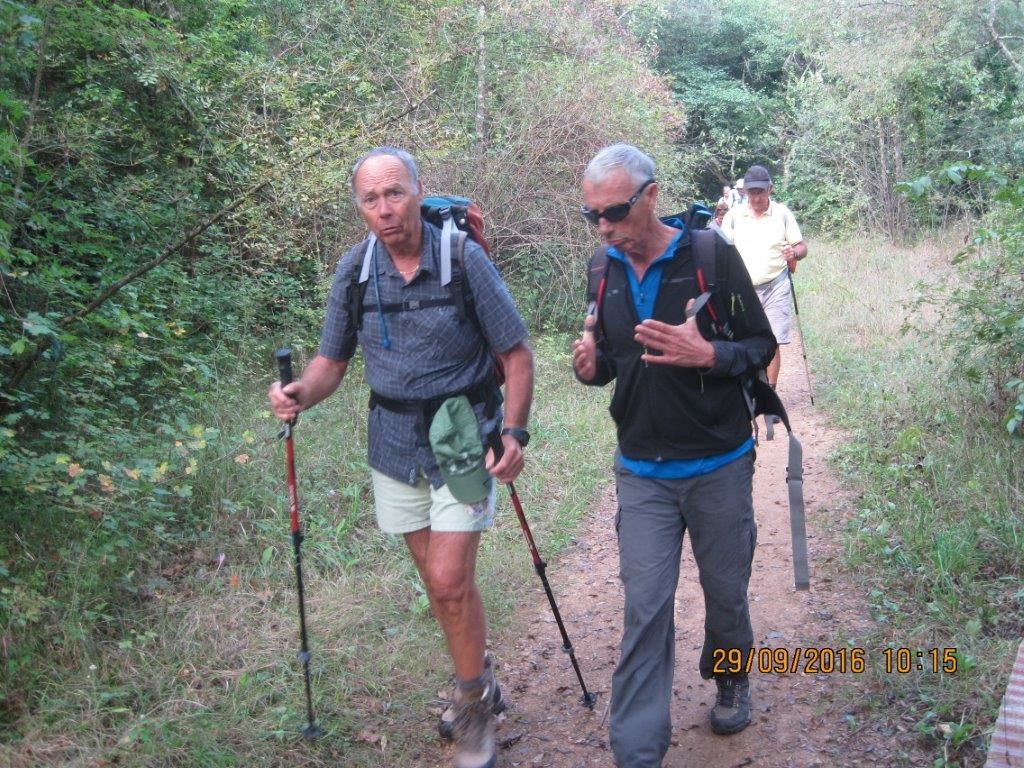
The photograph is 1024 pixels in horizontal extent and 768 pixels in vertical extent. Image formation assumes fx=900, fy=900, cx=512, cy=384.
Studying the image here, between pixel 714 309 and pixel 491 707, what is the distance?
5.66ft

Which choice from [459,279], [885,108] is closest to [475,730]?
[459,279]

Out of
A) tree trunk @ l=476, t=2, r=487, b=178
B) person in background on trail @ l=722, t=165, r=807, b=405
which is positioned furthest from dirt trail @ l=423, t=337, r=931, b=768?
tree trunk @ l=476, t=2, r=487, b=178

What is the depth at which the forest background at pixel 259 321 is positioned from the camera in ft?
12.6

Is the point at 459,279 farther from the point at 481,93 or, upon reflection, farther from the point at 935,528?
the point at 481,93

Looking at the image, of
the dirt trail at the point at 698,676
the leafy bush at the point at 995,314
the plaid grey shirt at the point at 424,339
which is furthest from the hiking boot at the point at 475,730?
the leafy bush at the point at 995,314

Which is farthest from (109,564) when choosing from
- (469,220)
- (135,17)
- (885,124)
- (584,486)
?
(885,124)

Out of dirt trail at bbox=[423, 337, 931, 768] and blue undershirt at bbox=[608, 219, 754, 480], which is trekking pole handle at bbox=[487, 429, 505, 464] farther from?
dirt trail at bbox=[423, 337, 931, 768]

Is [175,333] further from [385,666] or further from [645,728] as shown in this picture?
[645,728]

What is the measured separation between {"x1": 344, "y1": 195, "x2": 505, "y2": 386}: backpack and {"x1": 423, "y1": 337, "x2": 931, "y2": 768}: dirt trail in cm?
154

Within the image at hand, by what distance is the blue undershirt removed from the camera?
10.2 feet

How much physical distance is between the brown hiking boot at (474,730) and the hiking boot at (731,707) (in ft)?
3.01

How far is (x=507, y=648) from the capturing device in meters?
4.54

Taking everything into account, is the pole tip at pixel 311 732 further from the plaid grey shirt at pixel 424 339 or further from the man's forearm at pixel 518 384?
the man's forearm at pixel 518 384

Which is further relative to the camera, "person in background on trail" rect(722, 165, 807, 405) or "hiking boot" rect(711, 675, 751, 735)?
"person in background on trail" rect(722, 165, 807, 405)
